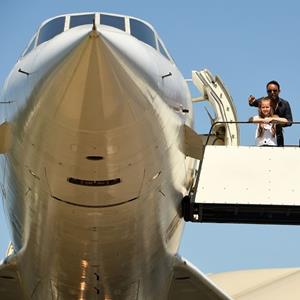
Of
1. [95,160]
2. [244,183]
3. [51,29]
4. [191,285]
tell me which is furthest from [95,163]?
[191,285]

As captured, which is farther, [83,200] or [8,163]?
[8,163]

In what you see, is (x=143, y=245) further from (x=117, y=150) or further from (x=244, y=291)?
(x=244, y=291)

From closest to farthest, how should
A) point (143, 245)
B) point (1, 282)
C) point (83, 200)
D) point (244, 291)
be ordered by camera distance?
point (83, 200) → point (143, 245) → point (1, 282) → point (244, 291)

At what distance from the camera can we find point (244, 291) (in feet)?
95.7

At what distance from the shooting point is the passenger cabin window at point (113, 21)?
424 inches

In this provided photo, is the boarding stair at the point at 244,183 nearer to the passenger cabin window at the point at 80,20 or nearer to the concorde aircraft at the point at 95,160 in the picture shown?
the concorde aircraft at the point at 95,160

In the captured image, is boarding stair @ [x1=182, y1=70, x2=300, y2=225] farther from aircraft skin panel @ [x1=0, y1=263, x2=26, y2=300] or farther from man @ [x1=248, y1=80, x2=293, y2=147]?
aircraft skin panel @ [x1=0, y1=263, x2=26, y2=300]

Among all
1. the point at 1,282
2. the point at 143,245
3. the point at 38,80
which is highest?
the point at 38,80

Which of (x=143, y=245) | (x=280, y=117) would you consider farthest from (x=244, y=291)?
(x=143, y=245)

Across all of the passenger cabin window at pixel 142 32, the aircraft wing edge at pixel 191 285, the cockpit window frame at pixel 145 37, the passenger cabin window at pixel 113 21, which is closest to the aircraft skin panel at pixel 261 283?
the aircraft wing edge at pixel 191 285

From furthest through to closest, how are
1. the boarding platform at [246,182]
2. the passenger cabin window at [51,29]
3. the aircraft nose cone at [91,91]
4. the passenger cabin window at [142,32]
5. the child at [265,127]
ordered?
the child at [265,127]
the boarding platform at [246,182]
the passenger cabin window at [142,32]
the passenger cabin window at [51,29]
the aircraft nose cone at [91,91]

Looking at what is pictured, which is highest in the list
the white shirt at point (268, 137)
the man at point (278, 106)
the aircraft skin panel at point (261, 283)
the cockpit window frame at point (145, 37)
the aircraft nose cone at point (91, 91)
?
the cockpit window frame at point (145, 37)

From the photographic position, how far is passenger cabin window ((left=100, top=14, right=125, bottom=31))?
10.8 m

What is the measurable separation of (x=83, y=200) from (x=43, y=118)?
4.26 feet
